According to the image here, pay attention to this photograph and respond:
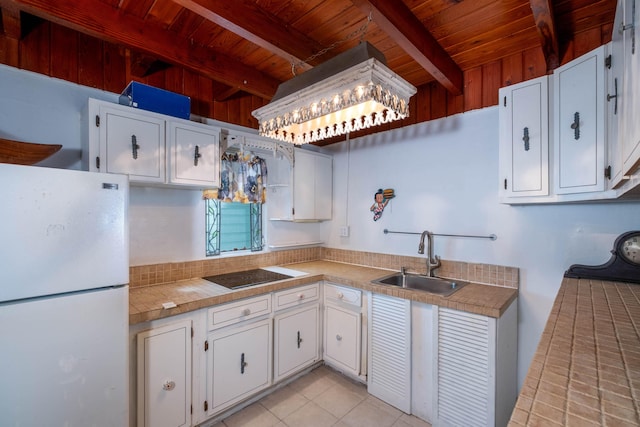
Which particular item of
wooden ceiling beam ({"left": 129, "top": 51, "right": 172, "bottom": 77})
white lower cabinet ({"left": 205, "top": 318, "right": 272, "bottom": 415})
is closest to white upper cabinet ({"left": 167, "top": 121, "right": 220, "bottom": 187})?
wooden ceiling beam ({"left": 129, "top": 51, "right": 172, "bottom": 77})

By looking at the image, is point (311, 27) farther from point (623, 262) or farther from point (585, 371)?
point (623, 262)

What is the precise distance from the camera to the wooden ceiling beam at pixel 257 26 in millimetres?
1396

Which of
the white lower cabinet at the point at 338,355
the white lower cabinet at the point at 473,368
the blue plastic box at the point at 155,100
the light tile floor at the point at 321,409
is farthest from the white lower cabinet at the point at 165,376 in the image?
the white lower cabinet at the point at 473,368

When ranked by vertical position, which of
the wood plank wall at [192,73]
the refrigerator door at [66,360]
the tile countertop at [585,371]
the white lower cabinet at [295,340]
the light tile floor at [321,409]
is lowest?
the light tile floor at [321,409]

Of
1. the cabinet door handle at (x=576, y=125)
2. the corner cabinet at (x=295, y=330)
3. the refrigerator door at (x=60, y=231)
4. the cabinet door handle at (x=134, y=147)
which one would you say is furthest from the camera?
the corner cabinet at (x=295, y=330)

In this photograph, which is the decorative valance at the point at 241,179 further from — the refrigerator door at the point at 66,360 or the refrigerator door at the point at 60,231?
the refrigerator door at the point at 66,360

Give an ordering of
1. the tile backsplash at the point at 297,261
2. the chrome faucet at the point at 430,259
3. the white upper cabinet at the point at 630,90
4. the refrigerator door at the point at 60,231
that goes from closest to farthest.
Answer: the white upper cabinet at the point at 630,90 → the refrigerator door at the point at 60,231 → the tile backsplash at the point at 297,261 → the chrome faucet at the point at 430,259

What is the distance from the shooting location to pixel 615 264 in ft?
5.29

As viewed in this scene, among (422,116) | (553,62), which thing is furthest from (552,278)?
(422,116)

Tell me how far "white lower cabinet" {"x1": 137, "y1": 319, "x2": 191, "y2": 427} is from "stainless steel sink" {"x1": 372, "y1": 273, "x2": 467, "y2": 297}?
1428 millimetres

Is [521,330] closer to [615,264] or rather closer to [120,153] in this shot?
[615,264]

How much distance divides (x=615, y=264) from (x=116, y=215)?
107 inches

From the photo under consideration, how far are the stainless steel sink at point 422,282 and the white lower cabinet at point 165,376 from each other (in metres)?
1.43

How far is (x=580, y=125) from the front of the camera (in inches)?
60.3
